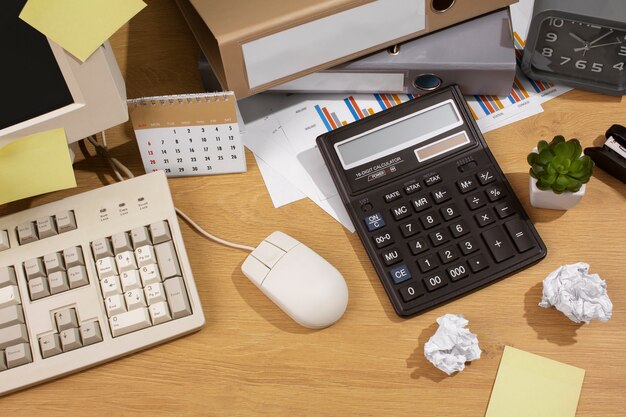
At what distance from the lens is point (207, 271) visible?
785 mm

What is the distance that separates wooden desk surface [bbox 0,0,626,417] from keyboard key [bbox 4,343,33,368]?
1.6 inches

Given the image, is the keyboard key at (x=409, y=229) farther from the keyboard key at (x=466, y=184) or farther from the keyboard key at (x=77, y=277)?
the keyboard key at (x=77, y=277)

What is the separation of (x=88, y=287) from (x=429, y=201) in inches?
Answer: 15.4

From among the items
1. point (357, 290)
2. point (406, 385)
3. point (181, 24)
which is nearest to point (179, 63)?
point (181, 24)

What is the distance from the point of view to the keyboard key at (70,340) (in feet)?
2.34

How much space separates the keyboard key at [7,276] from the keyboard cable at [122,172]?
0.17 meters

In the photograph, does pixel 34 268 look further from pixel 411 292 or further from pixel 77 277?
pixel 411 292

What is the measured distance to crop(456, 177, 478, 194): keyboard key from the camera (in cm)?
78

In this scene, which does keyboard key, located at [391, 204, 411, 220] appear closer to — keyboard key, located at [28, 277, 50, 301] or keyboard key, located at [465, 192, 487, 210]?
keyboard key, located at [465, 192, 487, 210]

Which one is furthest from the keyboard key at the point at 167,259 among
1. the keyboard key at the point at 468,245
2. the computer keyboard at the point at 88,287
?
the keyboard key at the point at 468,245

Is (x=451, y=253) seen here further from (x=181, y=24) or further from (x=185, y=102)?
(x=181, y=24)

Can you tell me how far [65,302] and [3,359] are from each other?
8 cm

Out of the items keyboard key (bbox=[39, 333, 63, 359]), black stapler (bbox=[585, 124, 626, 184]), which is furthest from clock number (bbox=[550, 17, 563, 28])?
keyboard key (bbox=[39, 333, 63, 359])

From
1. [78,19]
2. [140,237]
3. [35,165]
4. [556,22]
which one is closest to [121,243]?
[140,237]
